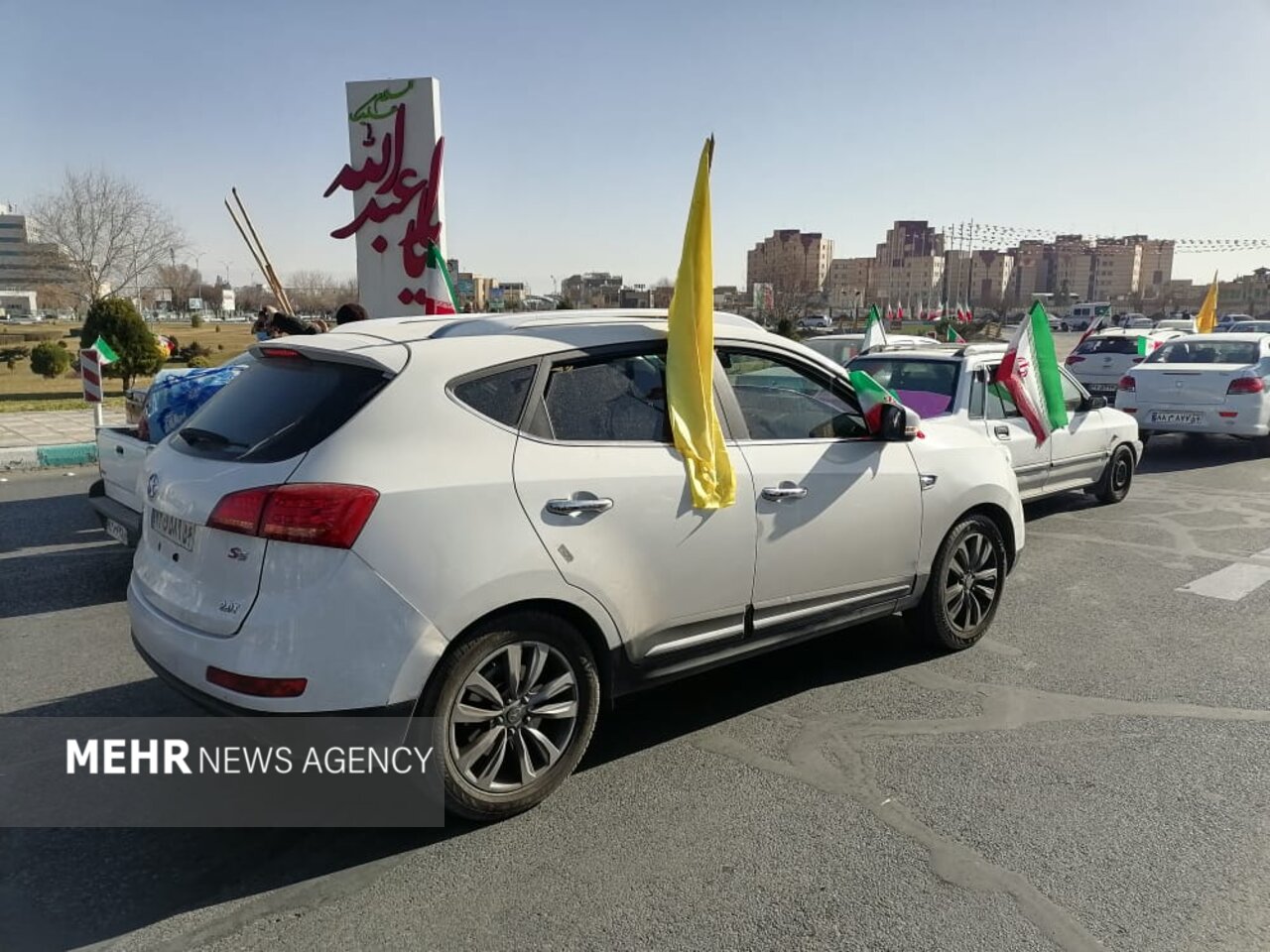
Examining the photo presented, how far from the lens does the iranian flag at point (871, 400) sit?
4.46 metres

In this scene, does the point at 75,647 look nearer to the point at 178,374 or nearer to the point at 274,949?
the point at 178,374

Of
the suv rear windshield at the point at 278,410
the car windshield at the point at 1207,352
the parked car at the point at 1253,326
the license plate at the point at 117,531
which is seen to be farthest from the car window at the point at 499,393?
the parked car at the point at 1253,326

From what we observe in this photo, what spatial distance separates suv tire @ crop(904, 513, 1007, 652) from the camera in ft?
16.0

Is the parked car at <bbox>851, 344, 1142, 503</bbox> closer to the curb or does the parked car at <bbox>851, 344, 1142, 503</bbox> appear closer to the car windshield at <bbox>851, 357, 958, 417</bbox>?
the car windshield at <bbox>851, 357, 958, 417</bbox>

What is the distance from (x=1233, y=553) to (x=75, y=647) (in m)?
8.07

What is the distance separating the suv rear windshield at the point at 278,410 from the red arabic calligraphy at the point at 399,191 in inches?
384

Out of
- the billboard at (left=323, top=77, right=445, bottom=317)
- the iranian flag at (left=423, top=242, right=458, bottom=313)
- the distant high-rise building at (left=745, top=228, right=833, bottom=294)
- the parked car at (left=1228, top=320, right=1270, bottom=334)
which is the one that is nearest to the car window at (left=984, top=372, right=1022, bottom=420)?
the iranian flag at (left=423, top=242, right=458, bottom=313)

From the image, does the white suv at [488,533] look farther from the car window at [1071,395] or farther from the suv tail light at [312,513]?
the car window at [1071,395]

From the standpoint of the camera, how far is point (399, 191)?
1303 centimetres

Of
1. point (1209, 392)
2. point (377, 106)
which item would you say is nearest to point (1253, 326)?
point (1209, 392)

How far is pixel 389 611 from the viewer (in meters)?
2.92

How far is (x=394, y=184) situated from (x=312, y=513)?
11280 mm

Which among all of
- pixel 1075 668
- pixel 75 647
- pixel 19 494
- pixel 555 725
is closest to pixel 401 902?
pixel 555 725

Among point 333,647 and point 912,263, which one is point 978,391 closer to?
point 333,647
